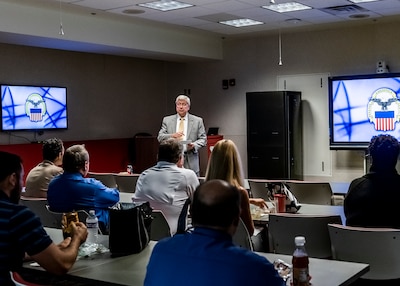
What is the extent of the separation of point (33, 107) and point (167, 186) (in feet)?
17.7

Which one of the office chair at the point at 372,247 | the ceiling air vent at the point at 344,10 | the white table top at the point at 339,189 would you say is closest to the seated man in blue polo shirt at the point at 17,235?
the office chair at the point at 372,247

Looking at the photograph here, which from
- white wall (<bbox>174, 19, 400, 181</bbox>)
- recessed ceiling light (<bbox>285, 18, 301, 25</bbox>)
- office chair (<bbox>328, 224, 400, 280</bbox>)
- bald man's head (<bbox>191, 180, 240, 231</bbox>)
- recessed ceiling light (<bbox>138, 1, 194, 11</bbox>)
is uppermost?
recessed ceiling light (<bbox>138, 1, 194, 11</bbox>)

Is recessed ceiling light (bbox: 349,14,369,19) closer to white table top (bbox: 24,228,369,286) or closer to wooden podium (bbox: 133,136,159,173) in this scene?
wooden podium (bbox: 133,136,159,173)

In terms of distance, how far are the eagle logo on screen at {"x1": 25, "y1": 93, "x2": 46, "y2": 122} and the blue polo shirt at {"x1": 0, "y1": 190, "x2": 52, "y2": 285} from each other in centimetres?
673

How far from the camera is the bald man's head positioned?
1.83 meters

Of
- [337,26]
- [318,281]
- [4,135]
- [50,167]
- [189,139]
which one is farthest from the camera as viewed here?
[337,26]

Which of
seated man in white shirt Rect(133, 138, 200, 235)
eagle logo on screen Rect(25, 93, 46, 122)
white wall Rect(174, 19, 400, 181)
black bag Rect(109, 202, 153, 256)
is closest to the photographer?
black bag Rect(109, 202, 153, 256)

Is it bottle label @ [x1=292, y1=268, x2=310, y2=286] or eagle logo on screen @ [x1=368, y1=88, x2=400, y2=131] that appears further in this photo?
eagle logo on screen @ [x1=368, y1=88, x2=400, y2=131]

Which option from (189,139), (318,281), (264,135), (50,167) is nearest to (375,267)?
(318,281)

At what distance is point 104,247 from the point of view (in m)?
2.95

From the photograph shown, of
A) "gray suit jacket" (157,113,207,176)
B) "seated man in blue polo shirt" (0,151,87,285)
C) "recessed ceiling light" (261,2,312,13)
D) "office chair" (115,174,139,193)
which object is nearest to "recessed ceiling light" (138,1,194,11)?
"recessed ceiling light" (261,2,312,13)

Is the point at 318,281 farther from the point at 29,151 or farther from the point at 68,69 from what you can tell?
the point at 68,69

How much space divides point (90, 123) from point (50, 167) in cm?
517

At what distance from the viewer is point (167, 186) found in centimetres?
400
